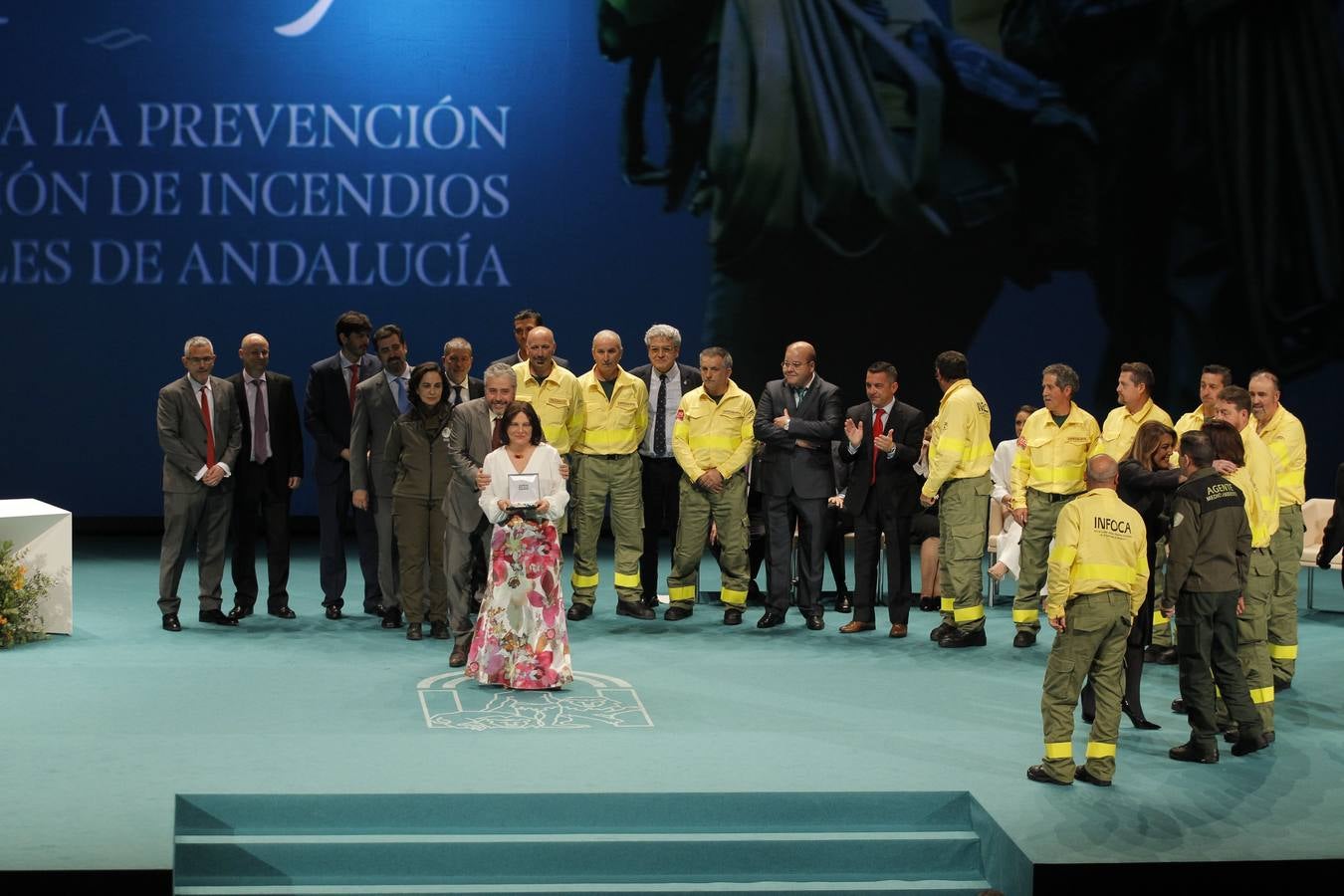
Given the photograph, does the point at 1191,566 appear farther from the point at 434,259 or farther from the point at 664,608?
the point at 434,259

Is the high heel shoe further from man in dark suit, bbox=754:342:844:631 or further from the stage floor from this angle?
man in dark suit, bbox=754:342:844:631

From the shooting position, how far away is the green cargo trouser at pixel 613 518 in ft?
30.3

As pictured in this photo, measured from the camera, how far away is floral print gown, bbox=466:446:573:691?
721cm

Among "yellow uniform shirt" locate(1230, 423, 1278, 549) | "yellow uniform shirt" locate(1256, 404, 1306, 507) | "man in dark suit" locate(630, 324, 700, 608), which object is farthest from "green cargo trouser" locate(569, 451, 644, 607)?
"yellow uniform shirt" locate(1230, 423, 1278, 549)

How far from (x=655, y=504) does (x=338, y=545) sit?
1.85 m

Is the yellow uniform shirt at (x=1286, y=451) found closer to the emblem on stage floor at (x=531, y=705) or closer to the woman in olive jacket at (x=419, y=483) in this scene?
the emblem on stage floor at (x=531, y=705)

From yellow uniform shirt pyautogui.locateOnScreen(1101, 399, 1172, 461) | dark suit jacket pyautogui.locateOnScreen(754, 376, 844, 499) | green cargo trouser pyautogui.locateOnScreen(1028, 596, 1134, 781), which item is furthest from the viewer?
dark suit jacket pyautogui.locateOnScreen(754, 376, 844, 499)

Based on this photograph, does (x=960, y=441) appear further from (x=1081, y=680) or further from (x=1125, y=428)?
(x=1081, y=680)

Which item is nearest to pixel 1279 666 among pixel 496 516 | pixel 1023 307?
pixel 496 516

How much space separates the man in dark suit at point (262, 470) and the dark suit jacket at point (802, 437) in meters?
2.61

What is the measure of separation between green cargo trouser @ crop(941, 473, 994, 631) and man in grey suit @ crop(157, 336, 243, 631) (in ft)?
12.6

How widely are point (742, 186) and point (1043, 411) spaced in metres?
4.35

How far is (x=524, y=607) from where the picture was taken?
23.8 feet

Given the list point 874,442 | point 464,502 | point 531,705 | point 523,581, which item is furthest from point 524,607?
point 874,442
